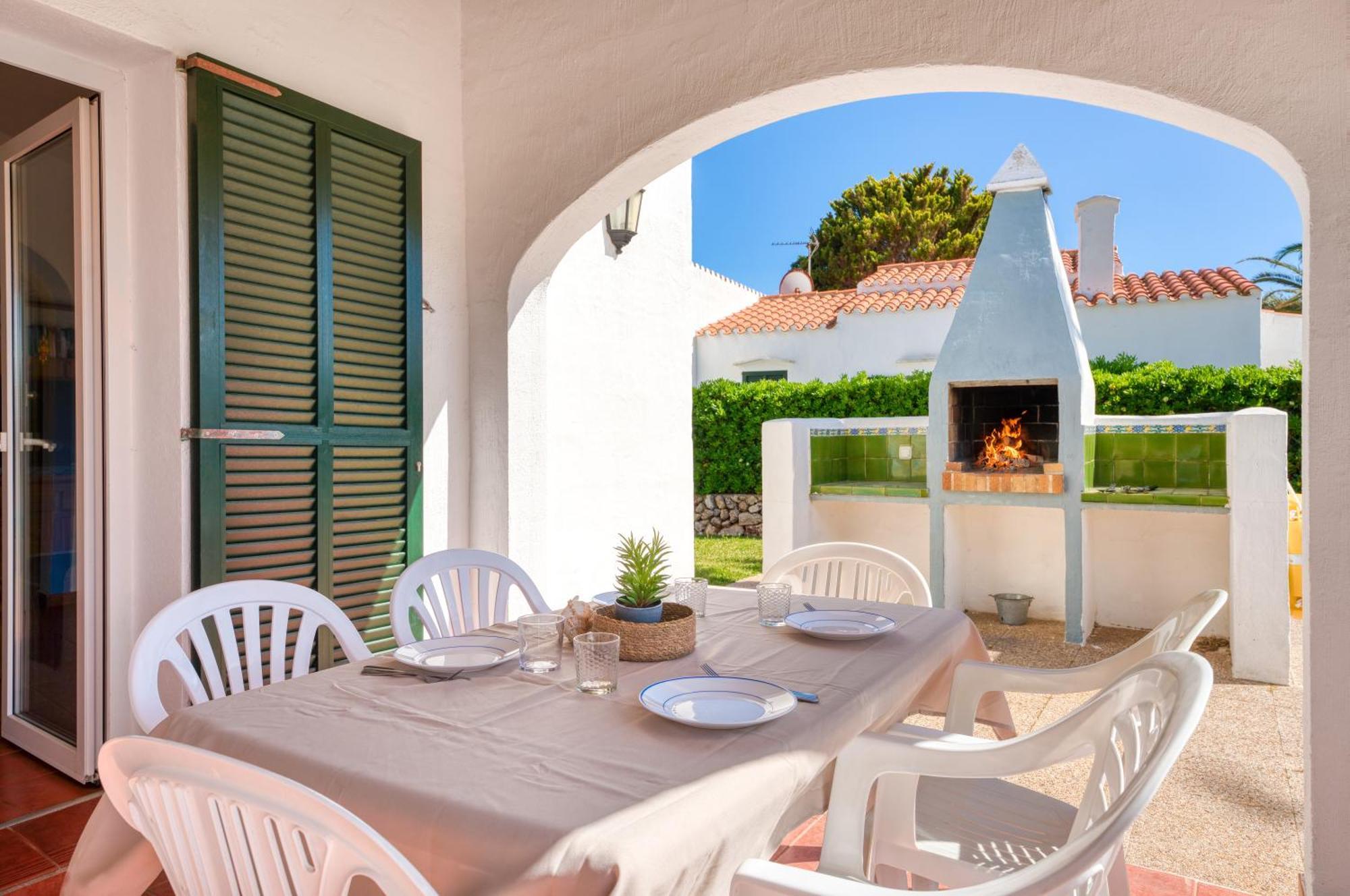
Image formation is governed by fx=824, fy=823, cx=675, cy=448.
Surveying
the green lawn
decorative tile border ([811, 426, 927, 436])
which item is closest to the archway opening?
decorative tile border ([811, 426, 927, 436])

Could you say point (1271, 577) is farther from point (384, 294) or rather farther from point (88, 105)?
point (88, 105)

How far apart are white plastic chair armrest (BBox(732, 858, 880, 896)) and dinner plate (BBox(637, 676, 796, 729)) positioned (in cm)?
23

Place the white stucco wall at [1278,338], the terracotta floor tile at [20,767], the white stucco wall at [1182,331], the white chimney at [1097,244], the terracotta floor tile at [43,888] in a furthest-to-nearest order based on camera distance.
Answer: the white stucco wall at [1278,338] < the white chimney at [1097,244] < the white stucco wall at [1182,331] < the terracotta floor tile at [20,767] < the terracotta floor tile at [43,888]

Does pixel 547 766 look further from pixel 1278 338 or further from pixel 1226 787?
pixel 1278 338

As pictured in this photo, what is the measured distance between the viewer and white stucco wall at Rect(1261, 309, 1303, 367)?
1193 centimetres

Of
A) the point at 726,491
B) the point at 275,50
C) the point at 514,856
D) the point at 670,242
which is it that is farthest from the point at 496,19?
the point at 726,491

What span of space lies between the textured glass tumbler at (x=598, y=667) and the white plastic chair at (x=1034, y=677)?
2.63ft

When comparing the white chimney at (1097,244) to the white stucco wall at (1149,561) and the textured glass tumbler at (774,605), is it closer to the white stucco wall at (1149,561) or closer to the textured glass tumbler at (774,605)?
the white stucco wall at (1149,561)

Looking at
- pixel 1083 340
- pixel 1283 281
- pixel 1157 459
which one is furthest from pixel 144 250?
pixel 1283 281

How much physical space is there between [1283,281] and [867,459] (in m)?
16.5

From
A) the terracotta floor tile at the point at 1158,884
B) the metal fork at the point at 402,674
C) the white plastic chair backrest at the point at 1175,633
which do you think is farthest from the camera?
the terracotta floor tile at the point at 1158,884

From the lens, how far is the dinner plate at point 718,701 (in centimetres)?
131

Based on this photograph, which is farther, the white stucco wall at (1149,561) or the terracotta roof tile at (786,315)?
the terracotta roof tile at (786,315)

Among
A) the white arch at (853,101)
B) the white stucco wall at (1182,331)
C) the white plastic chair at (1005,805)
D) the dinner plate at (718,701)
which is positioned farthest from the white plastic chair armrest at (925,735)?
the white stucco wall at (1182,331)
